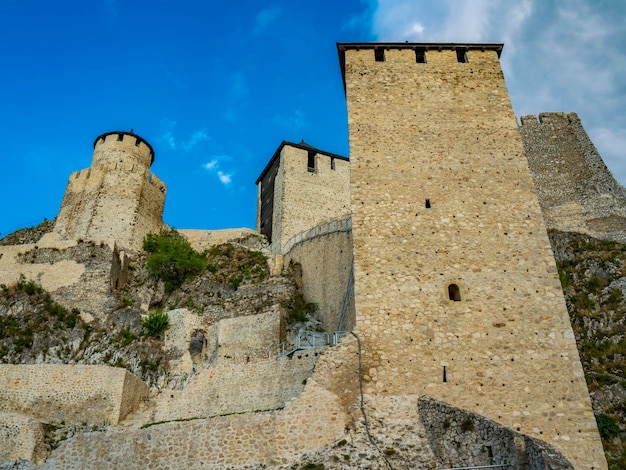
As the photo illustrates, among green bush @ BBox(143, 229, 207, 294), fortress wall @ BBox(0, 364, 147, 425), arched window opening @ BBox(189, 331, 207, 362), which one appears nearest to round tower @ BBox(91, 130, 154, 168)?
green bush @ BBox(143, 229, 207, 294)

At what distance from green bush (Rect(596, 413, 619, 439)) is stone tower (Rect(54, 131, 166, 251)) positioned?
2426 centimetres

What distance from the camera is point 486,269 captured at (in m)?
13.2

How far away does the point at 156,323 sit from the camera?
2433 centimetres

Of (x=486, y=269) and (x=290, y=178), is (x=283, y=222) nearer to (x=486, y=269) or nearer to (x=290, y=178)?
(x=290, y=178)

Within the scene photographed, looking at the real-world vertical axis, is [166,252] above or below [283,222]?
below

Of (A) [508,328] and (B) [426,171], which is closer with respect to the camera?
(A) [508,328]

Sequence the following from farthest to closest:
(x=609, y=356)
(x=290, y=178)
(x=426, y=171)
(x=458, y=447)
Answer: (x=290, y=178) < (x=609, y=356) < (x=426, y=171) < (x=458, y=447)

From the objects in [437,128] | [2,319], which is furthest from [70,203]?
[437,128]

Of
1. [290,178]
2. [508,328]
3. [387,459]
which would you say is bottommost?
[387,459]

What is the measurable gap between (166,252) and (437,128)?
19.0 m

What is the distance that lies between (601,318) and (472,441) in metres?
15.1

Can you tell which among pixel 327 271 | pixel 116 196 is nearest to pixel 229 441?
pixel 327 271

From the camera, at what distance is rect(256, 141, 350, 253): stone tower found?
3475 cm

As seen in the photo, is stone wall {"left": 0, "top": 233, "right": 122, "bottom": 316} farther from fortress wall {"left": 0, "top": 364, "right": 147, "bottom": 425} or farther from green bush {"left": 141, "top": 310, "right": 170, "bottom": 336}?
fortress wall {"left": 0, "top": 364, "right": 147, "bottom": 425}
